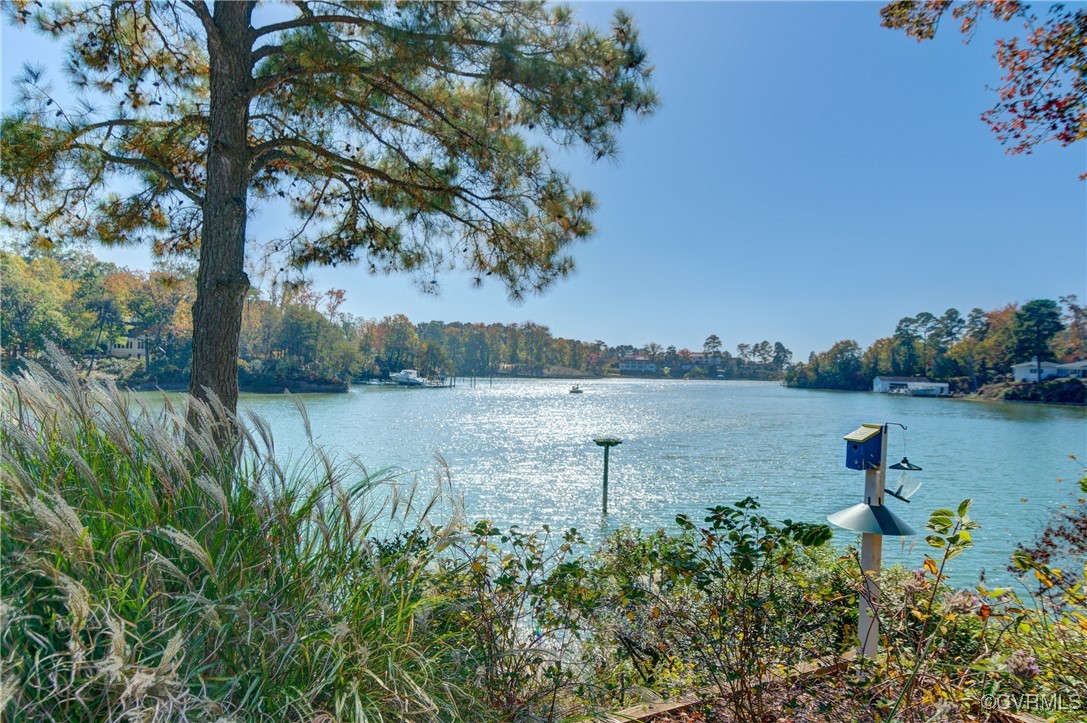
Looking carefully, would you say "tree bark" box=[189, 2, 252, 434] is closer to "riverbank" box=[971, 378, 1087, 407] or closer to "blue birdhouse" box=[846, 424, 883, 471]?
"blue birdhouse" box=[846, 424, 883, 471]

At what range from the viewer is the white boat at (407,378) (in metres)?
54.5

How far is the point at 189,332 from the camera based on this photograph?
27703 millimetres

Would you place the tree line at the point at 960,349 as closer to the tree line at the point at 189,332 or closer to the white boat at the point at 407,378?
the tree line at the point at 189,332

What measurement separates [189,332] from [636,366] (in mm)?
76548

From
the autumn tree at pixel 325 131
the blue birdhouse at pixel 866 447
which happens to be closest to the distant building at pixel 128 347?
the autumn tree at pixel 325 131

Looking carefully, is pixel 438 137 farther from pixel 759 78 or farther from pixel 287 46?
pixel 759 78

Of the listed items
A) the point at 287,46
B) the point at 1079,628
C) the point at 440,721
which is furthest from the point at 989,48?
the point at 440,721

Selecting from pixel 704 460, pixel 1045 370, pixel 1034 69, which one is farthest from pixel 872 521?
pixel 1045 370

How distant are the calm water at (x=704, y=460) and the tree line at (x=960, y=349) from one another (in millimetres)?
5646

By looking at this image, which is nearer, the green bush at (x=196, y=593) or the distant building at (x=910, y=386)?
the green bush at (x=196, y=593)

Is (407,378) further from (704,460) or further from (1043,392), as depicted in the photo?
(1043,392)

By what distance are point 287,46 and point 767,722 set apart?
3619 millimetres

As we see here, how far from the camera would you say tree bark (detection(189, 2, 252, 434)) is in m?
2.94

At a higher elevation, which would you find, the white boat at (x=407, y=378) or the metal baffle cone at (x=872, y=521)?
the metal baffle cone at (x=872, y=521)
